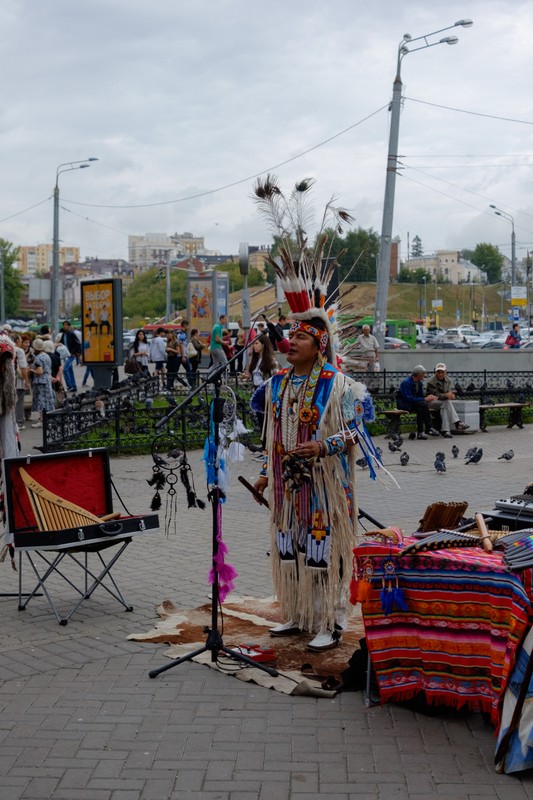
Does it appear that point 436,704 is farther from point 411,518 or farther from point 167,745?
point 411,518

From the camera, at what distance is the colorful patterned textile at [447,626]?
14.6ft

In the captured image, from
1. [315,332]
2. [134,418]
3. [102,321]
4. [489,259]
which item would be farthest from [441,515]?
[489,259]

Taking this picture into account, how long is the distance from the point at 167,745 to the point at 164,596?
265cm

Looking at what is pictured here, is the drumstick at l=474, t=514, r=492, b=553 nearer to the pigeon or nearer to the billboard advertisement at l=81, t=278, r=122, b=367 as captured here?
the pigeon

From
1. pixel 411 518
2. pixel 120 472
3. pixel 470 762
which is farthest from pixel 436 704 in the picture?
pixel 120 472

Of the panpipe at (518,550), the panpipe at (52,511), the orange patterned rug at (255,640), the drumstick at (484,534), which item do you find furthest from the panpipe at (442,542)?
the panpipe at (52,511)

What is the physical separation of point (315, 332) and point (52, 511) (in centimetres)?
239

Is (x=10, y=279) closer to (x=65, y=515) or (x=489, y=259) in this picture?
(x=489, y=259)

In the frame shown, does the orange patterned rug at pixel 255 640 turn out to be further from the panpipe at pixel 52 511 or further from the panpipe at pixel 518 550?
the panpipe at pixel 518 550

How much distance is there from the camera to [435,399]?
17.4 metres

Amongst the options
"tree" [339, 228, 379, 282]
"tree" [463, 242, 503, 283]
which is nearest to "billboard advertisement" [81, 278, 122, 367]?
"tree" [339, 228, 379, 282]

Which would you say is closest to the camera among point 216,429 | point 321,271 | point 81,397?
point 216,429

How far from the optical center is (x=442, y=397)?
17.5 meters

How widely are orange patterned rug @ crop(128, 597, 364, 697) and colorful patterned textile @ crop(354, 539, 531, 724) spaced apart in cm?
49
